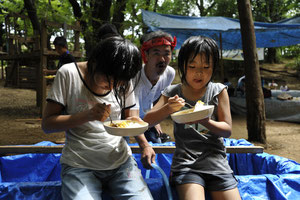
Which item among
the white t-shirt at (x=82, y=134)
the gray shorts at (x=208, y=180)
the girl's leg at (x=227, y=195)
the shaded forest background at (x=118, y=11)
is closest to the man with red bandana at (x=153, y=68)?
the white t-shirt at (x=82, y=134)

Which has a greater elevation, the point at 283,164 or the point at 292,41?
the point at 292,41

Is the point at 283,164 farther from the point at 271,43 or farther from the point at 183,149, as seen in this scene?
the point at 271,43

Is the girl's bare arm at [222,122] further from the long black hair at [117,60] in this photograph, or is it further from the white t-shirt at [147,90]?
the white t-shirt at [147,90]

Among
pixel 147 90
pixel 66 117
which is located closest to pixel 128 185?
pixel 66 117

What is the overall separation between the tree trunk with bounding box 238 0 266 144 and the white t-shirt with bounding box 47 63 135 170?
4.36m

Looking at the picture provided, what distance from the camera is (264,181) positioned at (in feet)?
6.16

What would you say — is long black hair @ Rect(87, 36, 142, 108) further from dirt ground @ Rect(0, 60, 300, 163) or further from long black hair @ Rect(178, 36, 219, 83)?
dirt ground @ Rect(0, 60, 300, 163)

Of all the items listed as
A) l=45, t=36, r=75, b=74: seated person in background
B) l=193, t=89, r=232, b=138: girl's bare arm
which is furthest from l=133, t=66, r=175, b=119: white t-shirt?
l=45, t=36, r=75, b=74: seated person in background

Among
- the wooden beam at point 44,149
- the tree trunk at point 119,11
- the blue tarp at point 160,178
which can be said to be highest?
the tree trunk at point 119,11

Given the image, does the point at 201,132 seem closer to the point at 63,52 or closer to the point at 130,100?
the point at 130,100

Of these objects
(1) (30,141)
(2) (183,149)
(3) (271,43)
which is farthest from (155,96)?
(3) (271,43)

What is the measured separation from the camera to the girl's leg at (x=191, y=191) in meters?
Answer: 1.47

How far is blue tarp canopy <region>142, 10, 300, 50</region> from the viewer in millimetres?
8609

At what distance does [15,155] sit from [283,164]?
7.85 feet
